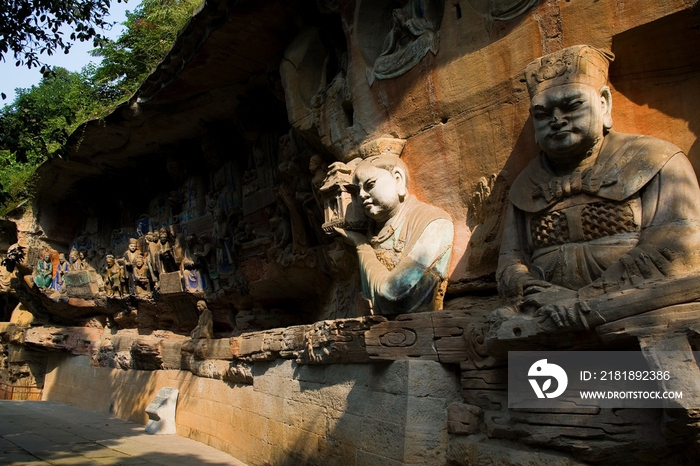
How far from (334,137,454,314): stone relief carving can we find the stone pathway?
304 cm

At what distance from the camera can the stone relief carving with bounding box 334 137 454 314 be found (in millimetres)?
4492

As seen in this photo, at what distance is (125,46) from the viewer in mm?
15914

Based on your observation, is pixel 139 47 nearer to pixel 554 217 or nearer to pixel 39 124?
pixel 39 124

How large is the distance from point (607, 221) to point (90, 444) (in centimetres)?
689

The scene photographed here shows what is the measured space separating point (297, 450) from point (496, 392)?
2.40 m

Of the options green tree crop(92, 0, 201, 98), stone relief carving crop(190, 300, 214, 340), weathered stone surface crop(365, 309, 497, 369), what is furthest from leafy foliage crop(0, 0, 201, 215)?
weathered stone surface crop(365, 309, 497, 369)

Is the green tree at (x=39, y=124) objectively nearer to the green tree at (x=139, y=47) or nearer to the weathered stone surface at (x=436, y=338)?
the green tree at (x=139, y=47)

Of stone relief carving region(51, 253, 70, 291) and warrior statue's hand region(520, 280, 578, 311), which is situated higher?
stone relief carving region(51, 253, 70, 291)

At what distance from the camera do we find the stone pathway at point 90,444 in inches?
256

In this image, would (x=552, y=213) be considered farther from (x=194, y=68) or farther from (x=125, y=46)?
(x=125, y=46)

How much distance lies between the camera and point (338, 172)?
5.51 metres

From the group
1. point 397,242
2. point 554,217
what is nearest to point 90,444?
point 397,242

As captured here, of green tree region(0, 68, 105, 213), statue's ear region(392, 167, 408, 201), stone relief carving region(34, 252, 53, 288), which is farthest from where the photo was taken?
stone relief carving region(34, 252, 53, 288)

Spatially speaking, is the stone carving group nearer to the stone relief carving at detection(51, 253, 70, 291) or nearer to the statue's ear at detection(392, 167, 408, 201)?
the statue's ear at detection(392, 167, 408, 201)
